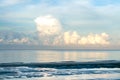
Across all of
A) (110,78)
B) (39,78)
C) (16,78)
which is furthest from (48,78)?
(110,78)

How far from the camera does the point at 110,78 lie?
1822 inches

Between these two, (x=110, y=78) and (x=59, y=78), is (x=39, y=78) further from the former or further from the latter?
(x=110, y=78)

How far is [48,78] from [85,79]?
454cm

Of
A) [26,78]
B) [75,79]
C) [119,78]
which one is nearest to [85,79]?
[75,79]

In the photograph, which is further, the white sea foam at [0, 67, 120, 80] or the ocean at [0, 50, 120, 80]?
the ocean at [0, 50, 120, 80]

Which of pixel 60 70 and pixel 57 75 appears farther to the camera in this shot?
pixel 60 70

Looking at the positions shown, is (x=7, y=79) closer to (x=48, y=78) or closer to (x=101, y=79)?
(x=48, y=78)

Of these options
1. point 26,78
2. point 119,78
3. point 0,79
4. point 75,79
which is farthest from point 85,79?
point 0,79

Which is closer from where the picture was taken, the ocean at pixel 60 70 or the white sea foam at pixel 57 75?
the white sea foam at pixel 57 75

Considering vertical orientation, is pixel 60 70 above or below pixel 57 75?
above

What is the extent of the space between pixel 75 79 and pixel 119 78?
5.50 meters

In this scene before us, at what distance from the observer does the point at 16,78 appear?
4612cm

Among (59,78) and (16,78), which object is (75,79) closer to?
(59,78)

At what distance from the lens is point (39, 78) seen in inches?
1817
